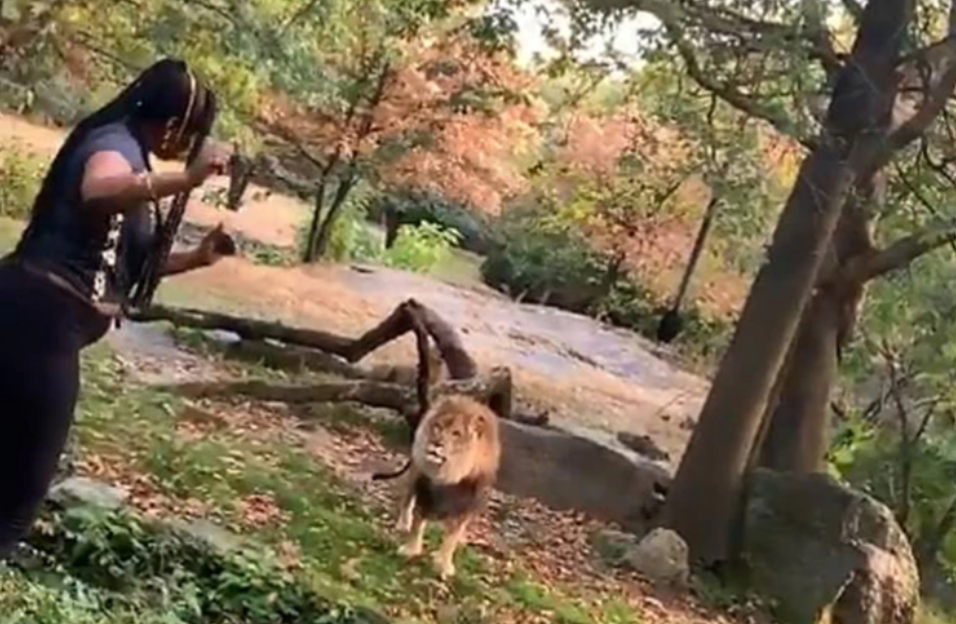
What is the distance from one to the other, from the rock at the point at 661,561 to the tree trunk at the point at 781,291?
0.97 feet

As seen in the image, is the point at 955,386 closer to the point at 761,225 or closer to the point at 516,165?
the point at 761,225

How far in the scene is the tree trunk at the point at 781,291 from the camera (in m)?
8.32

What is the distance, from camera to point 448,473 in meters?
6.40

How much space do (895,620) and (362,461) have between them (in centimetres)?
320

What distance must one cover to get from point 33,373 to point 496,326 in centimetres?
1541

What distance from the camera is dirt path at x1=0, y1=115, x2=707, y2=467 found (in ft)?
47.9

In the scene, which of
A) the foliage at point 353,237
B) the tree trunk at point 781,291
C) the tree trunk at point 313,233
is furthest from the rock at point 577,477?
the foliage at point 353,237

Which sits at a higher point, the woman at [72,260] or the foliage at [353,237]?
the woman at [72,260]

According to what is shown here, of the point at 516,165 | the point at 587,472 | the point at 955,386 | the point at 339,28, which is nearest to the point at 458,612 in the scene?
the point at 587,472

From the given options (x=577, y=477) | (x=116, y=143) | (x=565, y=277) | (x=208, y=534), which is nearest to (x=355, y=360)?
(x=577, y=477)

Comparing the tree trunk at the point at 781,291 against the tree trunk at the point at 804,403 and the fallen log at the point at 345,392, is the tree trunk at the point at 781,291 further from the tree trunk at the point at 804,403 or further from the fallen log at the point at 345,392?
the fallen log at the point at 345,392

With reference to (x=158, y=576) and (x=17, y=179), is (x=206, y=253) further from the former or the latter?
(x=17, y=179)

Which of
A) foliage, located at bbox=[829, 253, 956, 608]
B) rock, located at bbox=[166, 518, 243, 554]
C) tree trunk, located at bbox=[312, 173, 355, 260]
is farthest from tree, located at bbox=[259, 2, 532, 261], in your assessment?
rock, located at bbox=[166, 518, 243, 554]

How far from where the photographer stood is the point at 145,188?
9.60 feet
